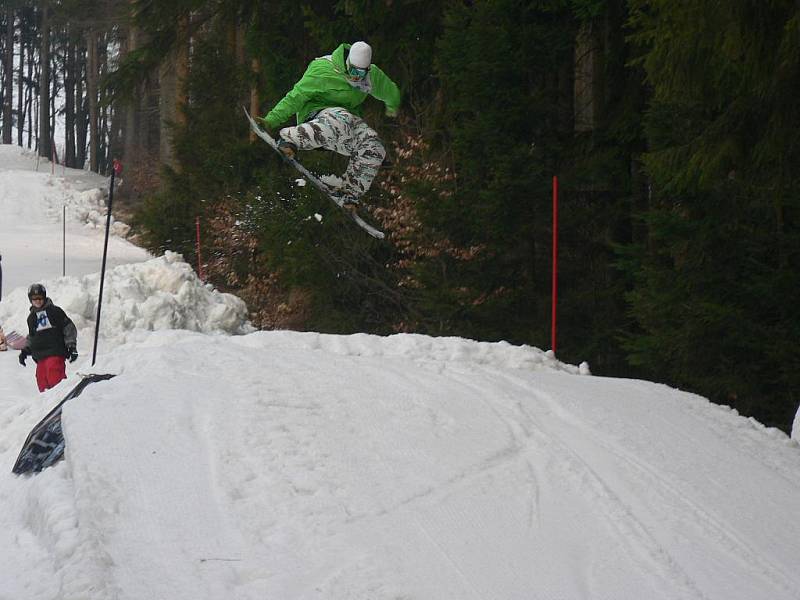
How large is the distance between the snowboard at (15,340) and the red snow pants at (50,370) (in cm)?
524

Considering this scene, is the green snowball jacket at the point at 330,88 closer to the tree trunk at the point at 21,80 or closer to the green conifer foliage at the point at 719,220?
the green conifer foliage at the point at 719,220

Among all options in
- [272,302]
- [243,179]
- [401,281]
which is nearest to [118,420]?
[401,281]

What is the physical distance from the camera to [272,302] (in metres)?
20.7

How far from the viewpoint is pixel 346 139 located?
10.6 metres

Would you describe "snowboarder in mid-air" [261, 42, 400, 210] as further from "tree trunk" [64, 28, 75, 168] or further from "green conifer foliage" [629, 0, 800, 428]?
"tree trunk" [64, 28, 75, 168]

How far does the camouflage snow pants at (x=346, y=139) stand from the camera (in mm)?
10242

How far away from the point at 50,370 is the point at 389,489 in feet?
21.7

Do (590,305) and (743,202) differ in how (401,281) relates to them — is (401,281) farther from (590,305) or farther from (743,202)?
(743,202)

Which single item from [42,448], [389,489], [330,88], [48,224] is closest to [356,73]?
[330,88]

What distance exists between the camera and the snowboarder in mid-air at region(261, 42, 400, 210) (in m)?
9.80

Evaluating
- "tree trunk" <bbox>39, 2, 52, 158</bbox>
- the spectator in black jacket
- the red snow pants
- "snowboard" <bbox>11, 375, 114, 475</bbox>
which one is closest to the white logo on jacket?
the spectator in black jacket

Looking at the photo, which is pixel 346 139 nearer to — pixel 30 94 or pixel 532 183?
pixel 532 183

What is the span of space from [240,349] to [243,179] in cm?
1369

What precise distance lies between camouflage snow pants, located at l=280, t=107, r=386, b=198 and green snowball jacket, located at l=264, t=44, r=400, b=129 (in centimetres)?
19
